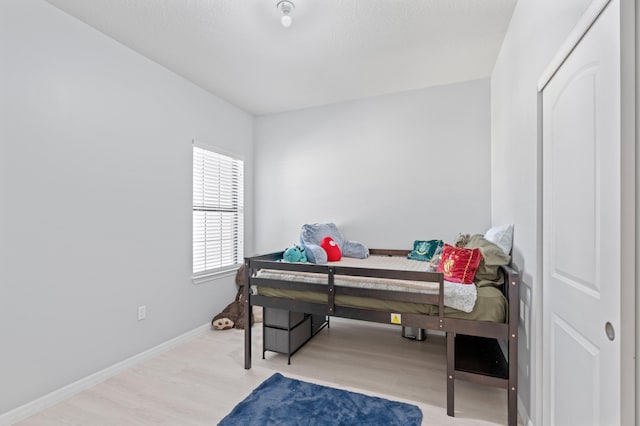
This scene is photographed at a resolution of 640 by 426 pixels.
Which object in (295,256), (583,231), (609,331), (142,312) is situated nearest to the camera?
(609,331)

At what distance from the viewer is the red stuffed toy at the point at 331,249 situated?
2.93 meters

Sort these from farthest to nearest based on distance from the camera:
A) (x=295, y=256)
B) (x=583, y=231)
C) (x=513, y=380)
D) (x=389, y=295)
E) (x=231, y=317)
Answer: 1. (x=231, y=317)
2. (x=295, y=256)
3. (x=389, y=295)
4. (x=513, y=380)
5. (x=583, y=231)

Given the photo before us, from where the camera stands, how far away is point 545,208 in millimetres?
1471

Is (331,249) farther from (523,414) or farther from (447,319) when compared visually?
(523,414)

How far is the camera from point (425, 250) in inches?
118

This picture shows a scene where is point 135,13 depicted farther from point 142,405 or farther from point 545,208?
point 545,208

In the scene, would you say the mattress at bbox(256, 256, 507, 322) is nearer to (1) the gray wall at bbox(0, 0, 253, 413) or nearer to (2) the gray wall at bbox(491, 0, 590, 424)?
(2) the gray wall at bbox(491, 0, 590, 424)

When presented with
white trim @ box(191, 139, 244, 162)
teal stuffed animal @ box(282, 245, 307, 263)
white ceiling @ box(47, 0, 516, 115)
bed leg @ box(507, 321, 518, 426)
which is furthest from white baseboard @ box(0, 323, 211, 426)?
bed leg @ box(507, 321, 518, 426)

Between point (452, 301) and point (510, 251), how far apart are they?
0.61m

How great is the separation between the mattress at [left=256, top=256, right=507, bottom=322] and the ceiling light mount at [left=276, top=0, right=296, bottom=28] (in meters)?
1.76

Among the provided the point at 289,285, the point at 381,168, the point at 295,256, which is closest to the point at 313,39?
the point at 381,168

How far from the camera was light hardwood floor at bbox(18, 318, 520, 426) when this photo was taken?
183cm

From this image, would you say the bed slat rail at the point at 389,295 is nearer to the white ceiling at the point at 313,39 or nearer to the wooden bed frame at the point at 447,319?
the wooden bed frame at the point at 447,319

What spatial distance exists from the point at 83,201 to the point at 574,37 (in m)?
2.91
